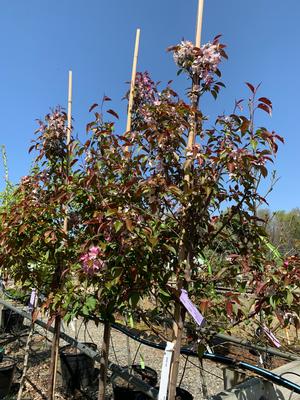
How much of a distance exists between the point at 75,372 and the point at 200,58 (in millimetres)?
3335

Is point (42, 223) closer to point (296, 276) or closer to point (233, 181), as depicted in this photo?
point (233, 181)

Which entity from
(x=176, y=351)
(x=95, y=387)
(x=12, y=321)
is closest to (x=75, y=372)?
(x=95, y=387)

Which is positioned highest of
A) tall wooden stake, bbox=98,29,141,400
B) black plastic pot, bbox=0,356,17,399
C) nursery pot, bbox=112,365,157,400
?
tall wooden stake, bbox=98,29,141,400

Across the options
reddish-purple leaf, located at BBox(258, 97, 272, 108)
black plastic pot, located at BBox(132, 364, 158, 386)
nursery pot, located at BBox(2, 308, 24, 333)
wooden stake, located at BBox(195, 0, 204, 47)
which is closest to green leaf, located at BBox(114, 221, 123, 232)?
reddish-purple leaf, located at BBox(258, 97, 272, 108)

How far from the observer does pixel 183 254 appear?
1938mm

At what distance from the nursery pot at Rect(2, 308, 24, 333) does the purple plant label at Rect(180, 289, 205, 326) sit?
5389mm

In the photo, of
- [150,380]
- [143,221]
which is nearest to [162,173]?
[143,221]

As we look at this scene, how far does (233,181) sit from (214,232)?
403 millimetres

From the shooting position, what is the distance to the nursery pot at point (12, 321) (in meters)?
6.39

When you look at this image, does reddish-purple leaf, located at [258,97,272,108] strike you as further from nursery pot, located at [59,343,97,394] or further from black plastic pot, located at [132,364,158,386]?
nursery pot, located at [59,343,97,394]

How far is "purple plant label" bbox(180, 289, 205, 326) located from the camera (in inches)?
65.9

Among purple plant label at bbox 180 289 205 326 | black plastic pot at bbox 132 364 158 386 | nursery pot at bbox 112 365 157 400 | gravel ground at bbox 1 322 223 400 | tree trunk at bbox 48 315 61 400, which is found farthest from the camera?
gravel ground at bbox 1 322 223 400

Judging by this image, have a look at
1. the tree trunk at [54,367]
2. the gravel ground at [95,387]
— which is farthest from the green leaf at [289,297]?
the tree trunk at [54,367]

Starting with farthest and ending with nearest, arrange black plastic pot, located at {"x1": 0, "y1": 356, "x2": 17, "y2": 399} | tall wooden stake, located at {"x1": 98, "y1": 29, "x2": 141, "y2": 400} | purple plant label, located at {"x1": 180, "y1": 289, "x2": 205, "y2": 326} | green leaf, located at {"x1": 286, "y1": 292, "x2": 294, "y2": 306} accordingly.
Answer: black plastic pot, located at {"x1": 0, "y1": 356, "x2": 17, "y2": 399} → tall wooden stake, located at {"x1": 98, "y1": 29, "x2": 141, "y2": 400} → purple plant label, located at {"x1": 180, "y1": 289, "x2": 205, "y2": 326} → green leaf, located at {"x1": 286, "y1": 292, "x2": 294, "y2": 306}
